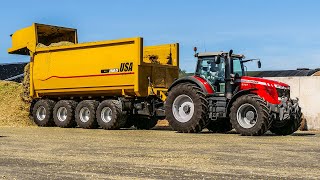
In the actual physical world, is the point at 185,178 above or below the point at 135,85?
below

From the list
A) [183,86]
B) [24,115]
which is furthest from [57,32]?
[183,86]

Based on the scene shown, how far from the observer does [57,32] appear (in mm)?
21250

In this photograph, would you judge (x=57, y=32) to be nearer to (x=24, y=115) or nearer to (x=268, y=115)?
(x=24, y=115)

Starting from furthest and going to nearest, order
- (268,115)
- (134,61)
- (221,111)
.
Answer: (134,61) < (221,111) < (268,115)

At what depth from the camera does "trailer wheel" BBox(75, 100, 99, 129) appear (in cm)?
1856

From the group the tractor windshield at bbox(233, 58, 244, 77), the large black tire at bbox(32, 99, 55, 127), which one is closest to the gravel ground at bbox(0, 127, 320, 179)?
the tractor windshield at bbox(233, 58, 244, 77)

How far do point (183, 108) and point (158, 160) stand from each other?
749 cm

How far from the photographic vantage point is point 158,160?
8.48 metres

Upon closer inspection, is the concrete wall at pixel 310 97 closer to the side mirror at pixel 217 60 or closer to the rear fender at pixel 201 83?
the rear fender at pixel 201 83

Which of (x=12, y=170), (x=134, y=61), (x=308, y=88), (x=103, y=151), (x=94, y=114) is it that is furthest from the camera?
(x=308, y=88)

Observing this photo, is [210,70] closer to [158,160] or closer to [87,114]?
[87,114]

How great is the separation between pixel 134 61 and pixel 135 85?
795 mm

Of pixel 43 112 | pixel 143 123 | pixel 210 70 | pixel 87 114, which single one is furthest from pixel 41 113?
pixel 210 70

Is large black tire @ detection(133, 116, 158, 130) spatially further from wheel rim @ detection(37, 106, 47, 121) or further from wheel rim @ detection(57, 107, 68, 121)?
wheel rim @ detection(37, 106, 47, 121)
